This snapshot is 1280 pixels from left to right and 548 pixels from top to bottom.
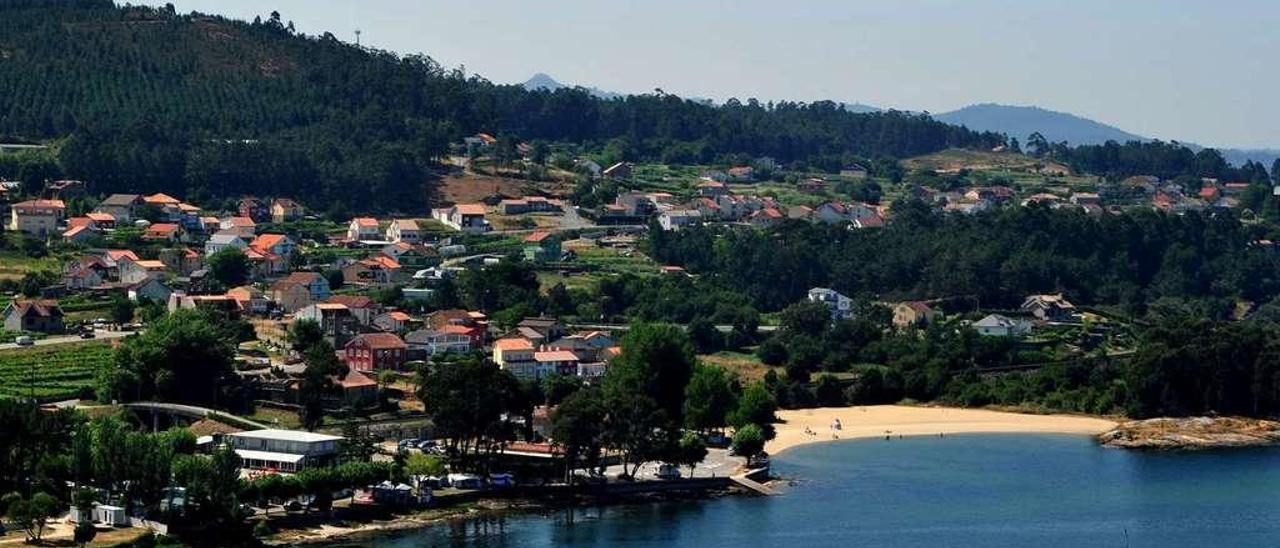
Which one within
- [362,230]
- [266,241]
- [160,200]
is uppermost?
[160,200]

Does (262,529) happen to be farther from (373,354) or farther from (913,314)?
(913,314)

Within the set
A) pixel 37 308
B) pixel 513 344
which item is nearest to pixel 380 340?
pixel 513 344

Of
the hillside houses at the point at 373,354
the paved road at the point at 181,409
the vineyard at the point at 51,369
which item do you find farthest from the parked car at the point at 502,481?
the hillside houses at the point at 373,354

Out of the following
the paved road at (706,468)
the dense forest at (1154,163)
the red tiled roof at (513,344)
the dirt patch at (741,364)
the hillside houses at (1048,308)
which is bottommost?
the paved road at (706,468)

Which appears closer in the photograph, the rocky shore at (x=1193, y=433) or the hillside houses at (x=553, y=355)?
the rocky shore at (x=1193, y=433)

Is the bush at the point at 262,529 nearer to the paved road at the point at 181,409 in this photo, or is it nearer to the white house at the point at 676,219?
the paved road at the point at 181,409

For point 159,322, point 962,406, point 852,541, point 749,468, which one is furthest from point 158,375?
point 962,406
